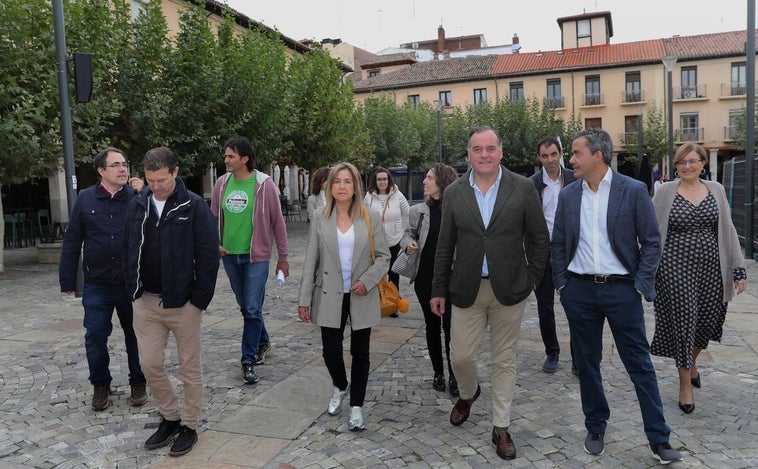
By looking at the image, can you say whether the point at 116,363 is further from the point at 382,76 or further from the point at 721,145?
the point at 382,76

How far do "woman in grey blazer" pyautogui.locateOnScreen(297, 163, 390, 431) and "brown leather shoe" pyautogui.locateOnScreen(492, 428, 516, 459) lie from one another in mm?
894

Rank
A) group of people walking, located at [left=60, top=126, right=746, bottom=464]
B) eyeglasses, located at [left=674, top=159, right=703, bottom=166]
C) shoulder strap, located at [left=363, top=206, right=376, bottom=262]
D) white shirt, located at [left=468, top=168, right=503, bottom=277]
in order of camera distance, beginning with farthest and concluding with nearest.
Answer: eyeglasses, located at [left=674, top=159, right=703, bottom=166], shoulder strap, located at [left=363, top=206, right=376, bottom=262], white shirt, located at [left=468, top=168, right=503, bottom=277], group of people walking, located at [left=60, top=126, right=746, bottom=464]

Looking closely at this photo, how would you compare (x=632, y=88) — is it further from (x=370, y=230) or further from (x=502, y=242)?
(x=502, y=242)

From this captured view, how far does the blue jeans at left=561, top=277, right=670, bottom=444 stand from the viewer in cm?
360

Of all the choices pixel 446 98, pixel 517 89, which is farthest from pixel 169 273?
pixel 446 98

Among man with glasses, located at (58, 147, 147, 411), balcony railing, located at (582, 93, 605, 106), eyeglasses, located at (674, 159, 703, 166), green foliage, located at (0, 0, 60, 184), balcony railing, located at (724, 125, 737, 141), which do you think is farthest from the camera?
balcony railing, located at (582, 93, 605, 106)

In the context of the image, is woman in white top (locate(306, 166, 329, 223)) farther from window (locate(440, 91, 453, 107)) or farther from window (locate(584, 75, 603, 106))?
window (locate(440, 91, 453, 107))

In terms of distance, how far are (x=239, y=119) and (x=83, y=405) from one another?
541 inches

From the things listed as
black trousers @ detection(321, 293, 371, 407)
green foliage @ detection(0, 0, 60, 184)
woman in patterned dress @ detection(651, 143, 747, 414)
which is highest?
green foliage @ detection(0, 0, 60, 184)

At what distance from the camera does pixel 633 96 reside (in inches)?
1786

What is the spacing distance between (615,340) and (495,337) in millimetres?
695

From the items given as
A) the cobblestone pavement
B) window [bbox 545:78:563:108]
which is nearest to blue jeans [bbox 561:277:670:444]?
the cobblestone pavement

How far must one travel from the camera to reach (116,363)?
19.3ft

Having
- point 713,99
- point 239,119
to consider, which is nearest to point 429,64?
point 713,99
